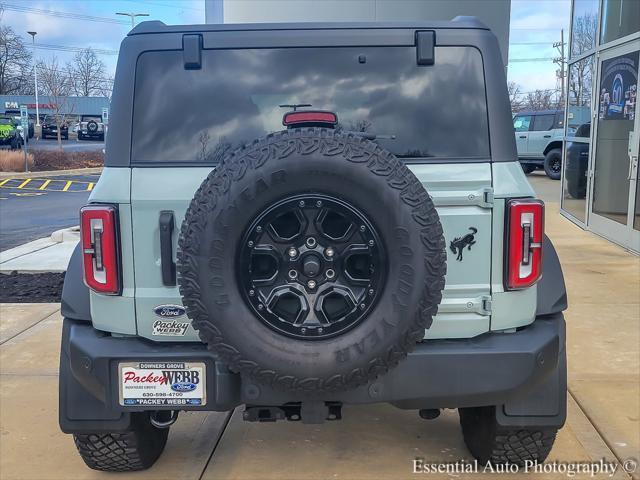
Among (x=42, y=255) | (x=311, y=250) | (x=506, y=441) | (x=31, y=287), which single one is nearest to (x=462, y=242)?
(x=311, y=250)

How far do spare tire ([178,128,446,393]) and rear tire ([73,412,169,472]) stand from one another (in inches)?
37.2

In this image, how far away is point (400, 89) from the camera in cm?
274

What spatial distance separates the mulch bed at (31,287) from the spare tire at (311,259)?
4.86 metres

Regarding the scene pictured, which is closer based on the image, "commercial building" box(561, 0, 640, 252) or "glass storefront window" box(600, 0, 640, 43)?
"commercial building" box(561, 0, 640, 252)

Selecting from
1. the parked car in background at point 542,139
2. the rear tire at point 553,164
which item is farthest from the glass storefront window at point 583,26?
the rear tire at point 553,164

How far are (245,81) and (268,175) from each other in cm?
63

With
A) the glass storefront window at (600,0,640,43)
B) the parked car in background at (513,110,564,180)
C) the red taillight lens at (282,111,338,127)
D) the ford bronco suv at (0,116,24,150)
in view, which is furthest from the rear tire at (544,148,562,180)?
the ford bronco suv at (0,116,24,150)

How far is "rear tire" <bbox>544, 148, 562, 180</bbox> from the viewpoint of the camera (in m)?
19.4

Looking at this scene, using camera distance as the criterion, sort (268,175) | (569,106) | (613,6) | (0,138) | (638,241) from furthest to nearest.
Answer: (0,138) < (569,106) < (613,6) < (638,241) < (268,175)

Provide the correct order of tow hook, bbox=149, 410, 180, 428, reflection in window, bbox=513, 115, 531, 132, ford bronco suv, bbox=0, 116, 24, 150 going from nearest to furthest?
tow hook, bbox=149, 410, 180, 428, reflection in window, bbox=513, 115, 531, 132, ford bronco suv, bbox=0, 116, 24, 150

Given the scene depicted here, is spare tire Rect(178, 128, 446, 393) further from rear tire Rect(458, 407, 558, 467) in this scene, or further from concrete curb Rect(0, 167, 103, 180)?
concrete curb Rect(0, 167, 103, 180)

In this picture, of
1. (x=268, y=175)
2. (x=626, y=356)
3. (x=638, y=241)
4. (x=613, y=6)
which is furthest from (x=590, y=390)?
(x=613, y=6)

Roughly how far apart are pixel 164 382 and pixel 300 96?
4.17 feet

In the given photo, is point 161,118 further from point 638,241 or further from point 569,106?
point 569,106
